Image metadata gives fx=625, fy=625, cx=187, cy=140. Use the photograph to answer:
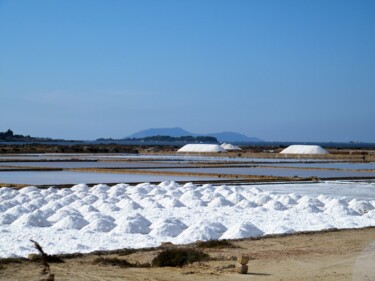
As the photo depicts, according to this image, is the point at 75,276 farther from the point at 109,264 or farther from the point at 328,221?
the point at 328,221

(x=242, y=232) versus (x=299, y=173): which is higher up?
(x=299, y=173)

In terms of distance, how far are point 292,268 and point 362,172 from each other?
21.0 meters

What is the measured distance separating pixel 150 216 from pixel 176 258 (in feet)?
15.8

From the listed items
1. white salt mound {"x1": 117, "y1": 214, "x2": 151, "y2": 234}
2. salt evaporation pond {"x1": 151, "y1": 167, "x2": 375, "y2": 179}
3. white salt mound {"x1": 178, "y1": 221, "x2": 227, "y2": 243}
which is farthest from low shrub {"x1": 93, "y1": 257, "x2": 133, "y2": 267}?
salt evaporation pond {"x1": 151, "y1": 167, "x2": 375, "y2": 179}

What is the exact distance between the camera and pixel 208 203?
14.3m

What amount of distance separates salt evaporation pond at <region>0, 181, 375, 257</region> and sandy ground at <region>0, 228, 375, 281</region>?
3.87 ft

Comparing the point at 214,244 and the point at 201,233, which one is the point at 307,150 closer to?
the point at 201,233

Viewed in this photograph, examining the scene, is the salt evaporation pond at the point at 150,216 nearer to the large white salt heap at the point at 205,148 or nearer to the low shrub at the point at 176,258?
the low shrub at the point at 176,258

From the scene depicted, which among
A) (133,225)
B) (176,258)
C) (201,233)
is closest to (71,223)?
(133,225)

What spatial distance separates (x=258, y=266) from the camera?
705 cm

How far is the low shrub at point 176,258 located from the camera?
7.22 meters

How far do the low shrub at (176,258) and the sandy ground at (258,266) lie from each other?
14 centimetres

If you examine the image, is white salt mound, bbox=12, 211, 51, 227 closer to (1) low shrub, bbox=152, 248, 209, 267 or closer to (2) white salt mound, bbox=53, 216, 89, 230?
(2) white salt mound, bbox=53, 216, 89, 230

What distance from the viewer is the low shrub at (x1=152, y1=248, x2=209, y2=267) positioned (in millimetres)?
7223
